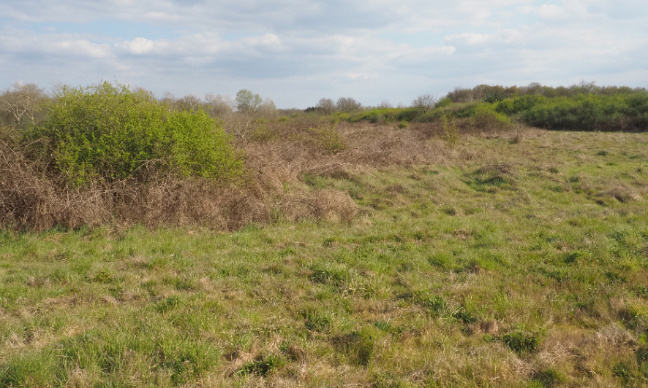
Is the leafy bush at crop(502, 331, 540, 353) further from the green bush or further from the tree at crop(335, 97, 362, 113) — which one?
the tree at crop(335, 97, 362, 113)

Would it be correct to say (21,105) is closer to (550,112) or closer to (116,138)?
(116,138)

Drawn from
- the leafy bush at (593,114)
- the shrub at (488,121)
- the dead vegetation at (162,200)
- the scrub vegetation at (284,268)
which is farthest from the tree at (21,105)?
the leafy bush at (593,114)

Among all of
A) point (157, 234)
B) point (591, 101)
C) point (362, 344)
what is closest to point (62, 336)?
point (362, 344)

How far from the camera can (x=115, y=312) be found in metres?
4.82

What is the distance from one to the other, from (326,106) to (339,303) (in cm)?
5461

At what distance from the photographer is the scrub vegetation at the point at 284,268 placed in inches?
152

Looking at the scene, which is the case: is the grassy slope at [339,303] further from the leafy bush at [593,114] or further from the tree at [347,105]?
the tree at [347,105]

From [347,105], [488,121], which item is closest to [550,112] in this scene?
[488,121]

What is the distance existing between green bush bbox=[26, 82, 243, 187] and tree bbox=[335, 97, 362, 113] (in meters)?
48.6

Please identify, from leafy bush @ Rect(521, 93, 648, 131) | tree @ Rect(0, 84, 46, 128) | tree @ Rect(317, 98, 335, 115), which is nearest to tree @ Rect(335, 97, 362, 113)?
tree @ Rect(317, 98, 335, 115)

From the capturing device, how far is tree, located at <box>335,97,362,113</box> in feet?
190

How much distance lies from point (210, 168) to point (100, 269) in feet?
15.3

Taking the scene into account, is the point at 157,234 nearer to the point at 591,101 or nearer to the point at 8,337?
the point at 8,337

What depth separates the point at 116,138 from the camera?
9477 millimetres
